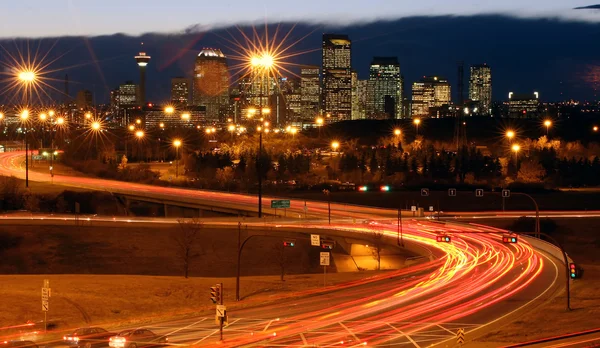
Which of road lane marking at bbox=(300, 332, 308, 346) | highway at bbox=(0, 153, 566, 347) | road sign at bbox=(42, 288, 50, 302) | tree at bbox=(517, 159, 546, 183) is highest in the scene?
tree at bbox=(517, 159, 546, 183)

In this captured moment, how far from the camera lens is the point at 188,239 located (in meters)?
48.8

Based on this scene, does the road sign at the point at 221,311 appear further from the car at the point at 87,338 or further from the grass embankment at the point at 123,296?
the grass embankment at the point at 123,296

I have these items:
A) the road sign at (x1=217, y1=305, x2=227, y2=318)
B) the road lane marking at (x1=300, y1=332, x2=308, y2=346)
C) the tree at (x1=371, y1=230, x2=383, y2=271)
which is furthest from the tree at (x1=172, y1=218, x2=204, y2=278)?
the road sign at (x1=217, y1=305, x2=227, y2=318)

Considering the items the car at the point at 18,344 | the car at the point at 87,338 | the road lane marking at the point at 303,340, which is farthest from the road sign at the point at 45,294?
the road lane marking at the point at 303,340

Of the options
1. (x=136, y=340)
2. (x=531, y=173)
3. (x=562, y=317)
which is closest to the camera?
(x=136, y=340)

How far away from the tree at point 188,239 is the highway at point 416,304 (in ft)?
30.9

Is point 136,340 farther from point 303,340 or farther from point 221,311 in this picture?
point 303,340

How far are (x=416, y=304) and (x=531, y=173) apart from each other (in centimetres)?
5240

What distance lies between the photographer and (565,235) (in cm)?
5362

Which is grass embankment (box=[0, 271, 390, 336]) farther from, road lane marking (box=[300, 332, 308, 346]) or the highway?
road lane marking (box=[300, 332, 308, 346])

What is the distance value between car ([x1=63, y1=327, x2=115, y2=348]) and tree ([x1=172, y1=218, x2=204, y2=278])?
23058 mm

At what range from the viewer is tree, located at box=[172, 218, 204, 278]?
48750mm

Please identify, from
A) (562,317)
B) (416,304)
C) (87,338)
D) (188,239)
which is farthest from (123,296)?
(562,317)

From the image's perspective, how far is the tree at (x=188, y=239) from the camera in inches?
1919
